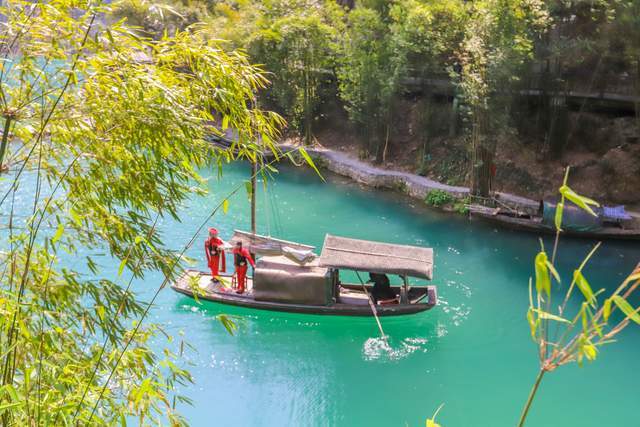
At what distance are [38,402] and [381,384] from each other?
→ 6.97 metres

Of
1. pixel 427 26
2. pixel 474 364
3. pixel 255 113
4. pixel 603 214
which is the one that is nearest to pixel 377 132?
pixel 427 26

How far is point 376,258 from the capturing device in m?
10.3

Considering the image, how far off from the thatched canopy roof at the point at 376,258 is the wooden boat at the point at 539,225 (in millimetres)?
4850

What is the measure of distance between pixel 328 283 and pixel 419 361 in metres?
1.95

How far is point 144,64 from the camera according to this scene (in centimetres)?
348

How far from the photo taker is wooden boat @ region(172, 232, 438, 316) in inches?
402

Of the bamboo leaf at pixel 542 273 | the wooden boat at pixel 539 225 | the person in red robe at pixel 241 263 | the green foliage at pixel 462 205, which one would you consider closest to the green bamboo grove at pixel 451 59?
the green foliage at pixel 462 205

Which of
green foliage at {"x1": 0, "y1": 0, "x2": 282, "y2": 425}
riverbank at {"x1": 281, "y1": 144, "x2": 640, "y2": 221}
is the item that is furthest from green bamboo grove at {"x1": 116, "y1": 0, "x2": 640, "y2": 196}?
green foliage at {"x1": 0, "y1": 0, "x2": 282, "y2": 425}

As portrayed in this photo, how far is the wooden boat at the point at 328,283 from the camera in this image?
10.2 meters

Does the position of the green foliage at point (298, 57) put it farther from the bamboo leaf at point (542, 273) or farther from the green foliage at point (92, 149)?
the bamboo leaf at point (542, 273)

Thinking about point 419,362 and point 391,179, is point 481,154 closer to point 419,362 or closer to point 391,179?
point 391,179

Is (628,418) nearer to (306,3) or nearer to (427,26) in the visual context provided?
(427,26)

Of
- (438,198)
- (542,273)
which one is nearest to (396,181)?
(438,198)

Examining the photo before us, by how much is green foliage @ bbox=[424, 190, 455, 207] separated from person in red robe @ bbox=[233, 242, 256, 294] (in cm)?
681
